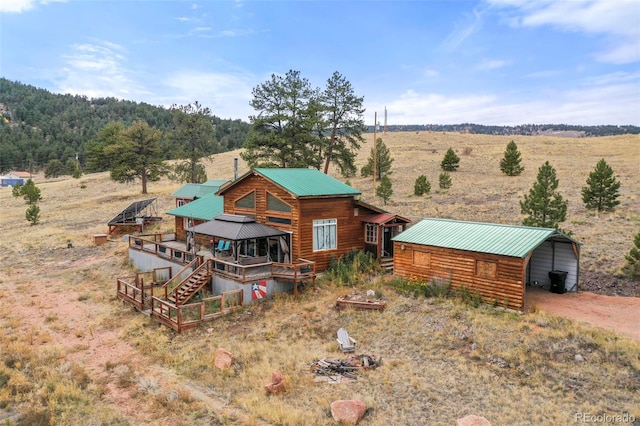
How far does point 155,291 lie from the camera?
64.7 ft

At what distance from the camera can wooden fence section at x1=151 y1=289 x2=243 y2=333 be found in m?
15.0

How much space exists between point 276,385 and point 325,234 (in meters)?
10.2

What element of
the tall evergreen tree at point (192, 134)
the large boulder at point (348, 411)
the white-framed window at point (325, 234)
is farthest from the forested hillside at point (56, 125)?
the large boulder at point (348, 411)

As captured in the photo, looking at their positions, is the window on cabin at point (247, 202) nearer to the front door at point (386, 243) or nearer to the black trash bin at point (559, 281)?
the front door at point (386, 243)

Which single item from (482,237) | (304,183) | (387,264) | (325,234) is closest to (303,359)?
(482,237)

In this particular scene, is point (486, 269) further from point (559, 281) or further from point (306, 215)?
point (306, 215)

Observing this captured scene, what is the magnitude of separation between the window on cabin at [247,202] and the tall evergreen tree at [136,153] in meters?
31.8

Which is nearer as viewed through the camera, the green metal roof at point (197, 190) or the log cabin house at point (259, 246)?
the log cabin house at point (259, 246)

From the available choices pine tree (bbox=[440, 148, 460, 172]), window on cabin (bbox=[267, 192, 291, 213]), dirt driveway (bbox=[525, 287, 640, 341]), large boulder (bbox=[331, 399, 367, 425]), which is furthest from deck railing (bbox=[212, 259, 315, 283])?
pine tree (bbox=[440, 148, 460, 172])

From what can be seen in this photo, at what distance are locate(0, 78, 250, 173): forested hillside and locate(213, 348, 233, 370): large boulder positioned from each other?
203 feet

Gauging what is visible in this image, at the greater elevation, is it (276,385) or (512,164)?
(512,164)

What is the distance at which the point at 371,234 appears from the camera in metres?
21.4

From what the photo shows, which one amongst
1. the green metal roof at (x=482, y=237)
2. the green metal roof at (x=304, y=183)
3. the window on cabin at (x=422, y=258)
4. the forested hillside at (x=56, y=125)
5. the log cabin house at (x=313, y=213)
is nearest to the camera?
the green metal roof at (x=482, y=237)

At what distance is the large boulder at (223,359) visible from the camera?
1189cm
